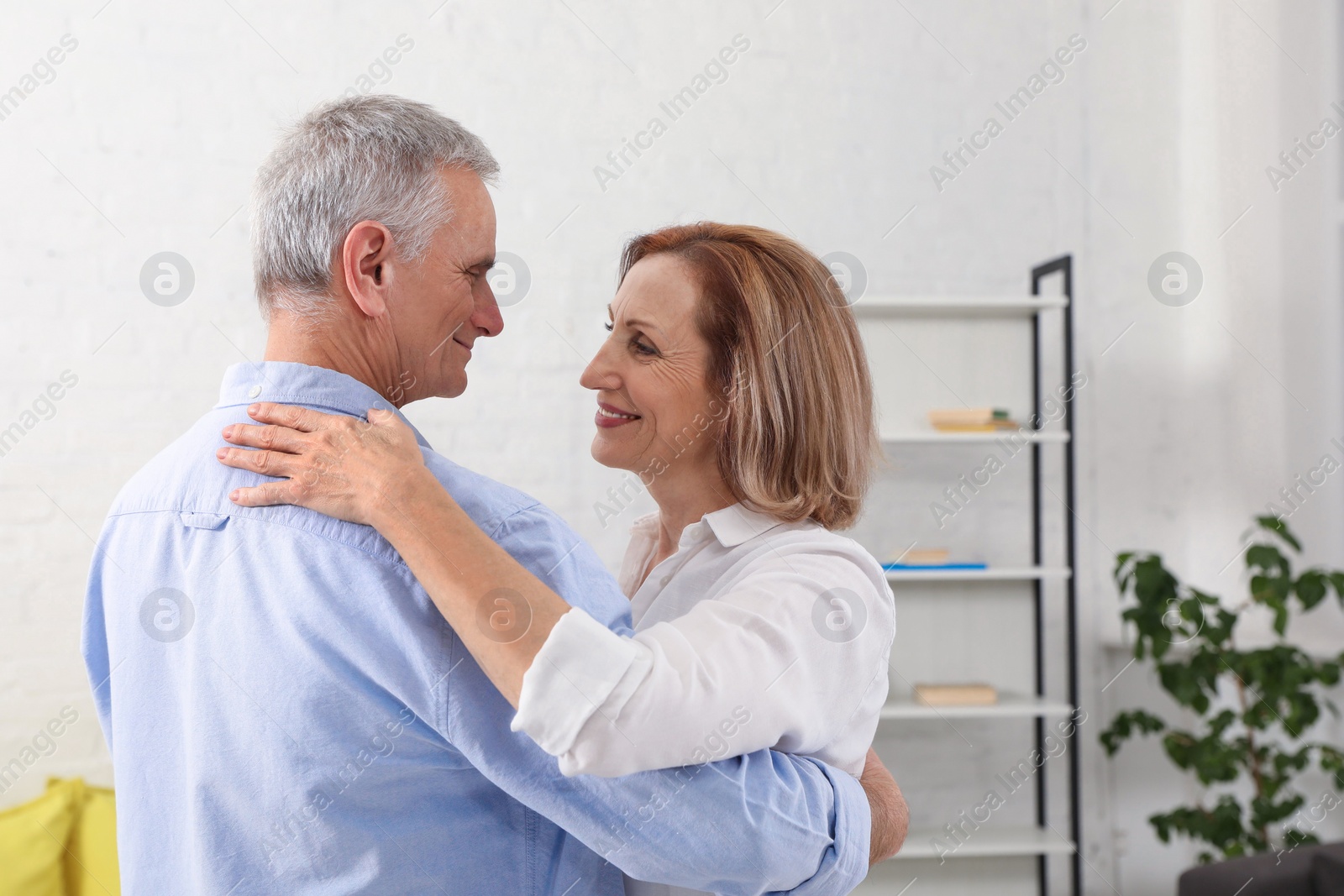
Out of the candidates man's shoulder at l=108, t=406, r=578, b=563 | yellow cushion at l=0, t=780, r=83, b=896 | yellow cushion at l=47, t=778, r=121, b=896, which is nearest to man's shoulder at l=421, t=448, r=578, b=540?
man's shoulder at l=108, t=406, r=578, b=563

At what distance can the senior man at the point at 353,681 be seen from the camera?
88cm

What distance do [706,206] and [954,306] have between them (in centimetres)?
85

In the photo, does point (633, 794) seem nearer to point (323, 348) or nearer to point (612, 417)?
point (323, 348)

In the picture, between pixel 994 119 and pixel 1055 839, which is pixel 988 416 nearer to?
pixel 994 119

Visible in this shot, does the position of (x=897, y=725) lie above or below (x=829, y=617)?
below

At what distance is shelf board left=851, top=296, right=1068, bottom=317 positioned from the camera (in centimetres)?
302

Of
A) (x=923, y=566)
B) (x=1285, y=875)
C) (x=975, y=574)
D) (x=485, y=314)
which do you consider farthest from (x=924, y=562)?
(x=485, y=314)

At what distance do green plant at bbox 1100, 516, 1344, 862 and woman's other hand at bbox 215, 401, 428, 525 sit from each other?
2505 millimetres

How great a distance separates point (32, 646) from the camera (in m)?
2.79

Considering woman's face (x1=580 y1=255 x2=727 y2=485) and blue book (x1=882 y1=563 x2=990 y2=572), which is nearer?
woman's face (x1=580 y1=255 x2=727 y2=485)

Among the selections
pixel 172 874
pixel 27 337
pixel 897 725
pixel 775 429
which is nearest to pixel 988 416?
pixel 897 725

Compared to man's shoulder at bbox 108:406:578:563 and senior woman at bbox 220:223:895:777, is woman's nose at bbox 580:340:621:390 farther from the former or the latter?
man's shoulder at bbox 108:406:578:563

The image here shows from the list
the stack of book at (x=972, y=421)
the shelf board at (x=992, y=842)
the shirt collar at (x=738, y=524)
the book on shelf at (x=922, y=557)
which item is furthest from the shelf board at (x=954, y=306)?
the shirt collar at (x=738, y=524)

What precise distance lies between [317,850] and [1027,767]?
2.85 metres
